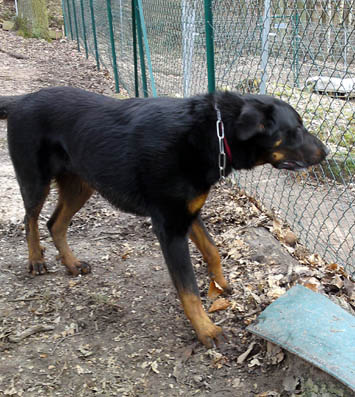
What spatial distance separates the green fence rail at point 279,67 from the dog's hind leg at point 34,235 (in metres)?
2.12

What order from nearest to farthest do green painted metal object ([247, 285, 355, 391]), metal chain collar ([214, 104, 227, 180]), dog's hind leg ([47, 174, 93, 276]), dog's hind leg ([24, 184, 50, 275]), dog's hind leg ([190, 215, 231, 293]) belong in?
1. green painted metal object ([247, 285, 355, 391])
2. metal chain collar ([214, 104, 227, 180])
3. dog's hind leg ([190, 215, 231, 293])
4. dog's hind leg ([24, 184, 50, 275])
5. dog's hind leg ([47, 174, 93, 276])

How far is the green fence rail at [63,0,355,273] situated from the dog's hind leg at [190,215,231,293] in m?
0.91

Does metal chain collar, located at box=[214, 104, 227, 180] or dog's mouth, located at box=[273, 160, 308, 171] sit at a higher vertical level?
metal chain collar, located at box=[214, 104, 227, 180]

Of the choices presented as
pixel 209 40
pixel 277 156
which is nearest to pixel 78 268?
pixel 277 156

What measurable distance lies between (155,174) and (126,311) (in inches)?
43.2

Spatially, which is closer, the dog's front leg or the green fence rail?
the dog's front leg

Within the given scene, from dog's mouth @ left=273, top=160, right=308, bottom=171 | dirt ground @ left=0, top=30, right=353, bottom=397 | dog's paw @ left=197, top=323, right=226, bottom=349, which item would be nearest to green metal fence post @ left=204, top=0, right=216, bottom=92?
dirt ground @ left=0, top=30, right=353, bottom=397

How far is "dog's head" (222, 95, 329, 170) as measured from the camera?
2639mm

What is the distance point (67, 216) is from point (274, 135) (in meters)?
1.82

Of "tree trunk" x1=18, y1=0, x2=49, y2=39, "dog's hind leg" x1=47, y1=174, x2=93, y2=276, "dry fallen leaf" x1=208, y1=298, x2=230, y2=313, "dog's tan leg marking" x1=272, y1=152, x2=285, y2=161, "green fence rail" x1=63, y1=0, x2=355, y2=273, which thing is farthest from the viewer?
"tree trunk" x1=18, y1=0, x2=49, y2=39

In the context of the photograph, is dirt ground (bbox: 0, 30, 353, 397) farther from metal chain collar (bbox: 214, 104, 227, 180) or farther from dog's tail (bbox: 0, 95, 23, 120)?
dog's tail (bbox: 0, 95, 23, 120)

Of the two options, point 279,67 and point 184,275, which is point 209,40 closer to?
point 279,67

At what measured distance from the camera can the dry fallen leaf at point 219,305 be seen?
324 cm

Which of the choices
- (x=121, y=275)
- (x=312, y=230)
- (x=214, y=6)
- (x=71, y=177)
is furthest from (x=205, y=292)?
(x=214, y=6)
